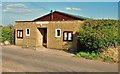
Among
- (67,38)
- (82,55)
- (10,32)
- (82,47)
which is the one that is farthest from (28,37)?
(82,55)

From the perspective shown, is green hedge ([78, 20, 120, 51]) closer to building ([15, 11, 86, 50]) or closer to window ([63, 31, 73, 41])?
building ([15, 11, 86, 50])

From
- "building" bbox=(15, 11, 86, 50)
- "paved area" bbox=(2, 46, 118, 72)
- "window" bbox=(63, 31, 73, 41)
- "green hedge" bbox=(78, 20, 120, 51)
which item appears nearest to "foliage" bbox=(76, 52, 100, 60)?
"green hedge" bbox=(78, 20, 120, 51)

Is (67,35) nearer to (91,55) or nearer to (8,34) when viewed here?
(91,55)

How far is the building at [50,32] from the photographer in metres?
23.2

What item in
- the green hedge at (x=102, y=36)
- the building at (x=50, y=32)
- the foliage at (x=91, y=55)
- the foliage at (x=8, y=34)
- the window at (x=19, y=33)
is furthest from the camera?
the foliage at (x=8, y=34)

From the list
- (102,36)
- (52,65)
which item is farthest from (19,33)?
(52,65)

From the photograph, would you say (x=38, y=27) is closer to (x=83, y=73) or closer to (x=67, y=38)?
(x=67, y=38)

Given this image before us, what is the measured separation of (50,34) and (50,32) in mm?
236

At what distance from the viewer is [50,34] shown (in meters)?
25.0

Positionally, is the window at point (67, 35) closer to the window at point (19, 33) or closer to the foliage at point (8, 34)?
the window at point (19, 33)

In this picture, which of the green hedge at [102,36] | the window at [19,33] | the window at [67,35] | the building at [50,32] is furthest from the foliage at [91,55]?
the window at [19,33]

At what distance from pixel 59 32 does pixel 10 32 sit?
850cm

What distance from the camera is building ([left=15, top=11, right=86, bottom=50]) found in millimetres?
23234

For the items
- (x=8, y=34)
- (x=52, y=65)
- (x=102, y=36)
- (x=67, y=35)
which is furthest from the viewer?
(x=8, y=34)
